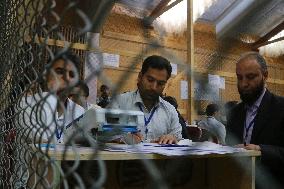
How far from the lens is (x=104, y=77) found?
0.71ft

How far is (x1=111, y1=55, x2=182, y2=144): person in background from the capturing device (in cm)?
136

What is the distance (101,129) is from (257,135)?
0.66 metres

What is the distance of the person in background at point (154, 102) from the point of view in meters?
1.36

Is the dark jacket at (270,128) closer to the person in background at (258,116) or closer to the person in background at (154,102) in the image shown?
the person in background at (258,116)

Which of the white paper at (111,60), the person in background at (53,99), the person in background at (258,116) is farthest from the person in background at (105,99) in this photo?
the white paper at (111,60)

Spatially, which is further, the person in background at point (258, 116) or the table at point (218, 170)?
the person in background at point (258, 116)

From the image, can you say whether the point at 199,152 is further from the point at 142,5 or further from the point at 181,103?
the point at 181,103

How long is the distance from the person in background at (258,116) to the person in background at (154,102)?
24 cm

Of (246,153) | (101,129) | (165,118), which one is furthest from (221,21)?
(165,118)

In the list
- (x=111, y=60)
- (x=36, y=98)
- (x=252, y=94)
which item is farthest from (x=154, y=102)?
(x=111, y=60)

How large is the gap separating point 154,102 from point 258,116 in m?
0.46

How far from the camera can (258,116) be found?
3.76ft

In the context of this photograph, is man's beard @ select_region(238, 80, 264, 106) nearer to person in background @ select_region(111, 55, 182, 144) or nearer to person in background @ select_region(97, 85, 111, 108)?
person in background @ select_region(111, 55, 182, 144)

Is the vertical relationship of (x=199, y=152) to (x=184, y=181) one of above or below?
above
